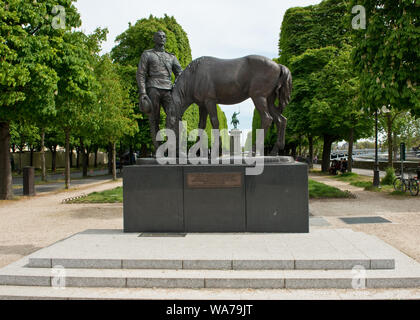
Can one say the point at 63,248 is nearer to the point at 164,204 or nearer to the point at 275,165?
the point at 164,204

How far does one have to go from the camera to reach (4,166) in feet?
55.0

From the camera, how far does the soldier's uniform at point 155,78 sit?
8125 millimetres

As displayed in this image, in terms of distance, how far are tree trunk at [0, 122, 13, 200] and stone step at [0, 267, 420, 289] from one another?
1294cm

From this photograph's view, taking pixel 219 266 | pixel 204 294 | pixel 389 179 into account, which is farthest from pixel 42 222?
pixel 389 179

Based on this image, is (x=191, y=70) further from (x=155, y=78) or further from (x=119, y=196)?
(x=119, y=196)

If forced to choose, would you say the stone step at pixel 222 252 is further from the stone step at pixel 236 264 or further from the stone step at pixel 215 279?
the stone step at pixel 215 279

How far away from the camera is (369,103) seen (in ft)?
49.4

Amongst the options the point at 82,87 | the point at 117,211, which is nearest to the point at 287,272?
the point at 117,211

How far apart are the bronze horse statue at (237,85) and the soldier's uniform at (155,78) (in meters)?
0.27

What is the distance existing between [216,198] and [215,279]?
2329 millimetres

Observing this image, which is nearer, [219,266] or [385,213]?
[219,266]

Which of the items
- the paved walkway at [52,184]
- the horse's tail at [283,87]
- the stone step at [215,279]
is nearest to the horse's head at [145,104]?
the horse's tail at [283,87]

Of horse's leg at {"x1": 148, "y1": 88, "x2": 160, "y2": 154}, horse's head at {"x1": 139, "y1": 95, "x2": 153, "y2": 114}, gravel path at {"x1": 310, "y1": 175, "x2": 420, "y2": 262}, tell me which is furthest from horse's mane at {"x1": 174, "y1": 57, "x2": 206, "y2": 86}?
gravel path at {"x1": 310, "y1": 175, "x2": 420, "y2": 262}
